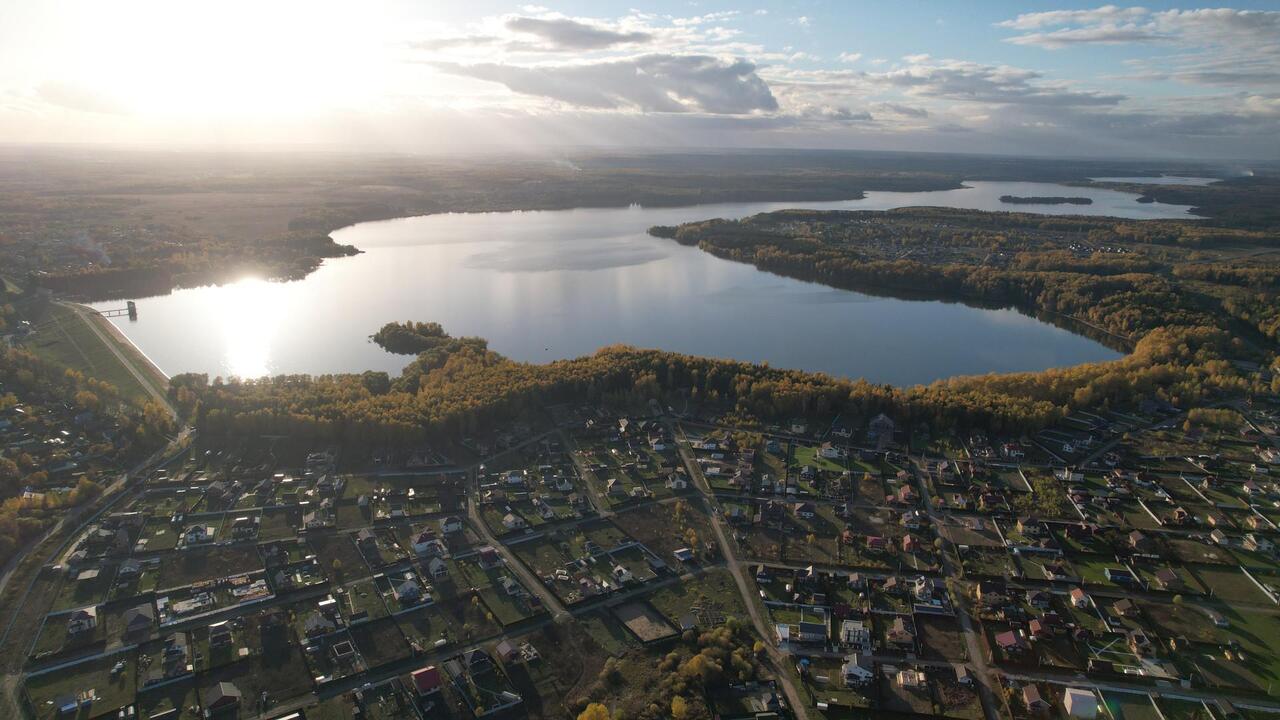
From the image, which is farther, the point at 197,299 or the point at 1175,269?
the point at 1175,269

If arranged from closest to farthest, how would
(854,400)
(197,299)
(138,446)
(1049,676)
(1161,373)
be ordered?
Answer: (1049,676), (138,446), (854,400), (1161,373), (197,299)

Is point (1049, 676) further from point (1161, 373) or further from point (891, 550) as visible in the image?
point (1161, 373)

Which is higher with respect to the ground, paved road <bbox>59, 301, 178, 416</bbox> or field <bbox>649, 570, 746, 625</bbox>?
paved road <bbox>59, 301, 178, 416</bbox>

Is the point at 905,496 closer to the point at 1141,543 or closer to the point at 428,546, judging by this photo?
the point at 1141,543

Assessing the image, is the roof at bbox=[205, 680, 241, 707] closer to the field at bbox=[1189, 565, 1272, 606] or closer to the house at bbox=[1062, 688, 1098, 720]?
the house at bbox=[1062, 688, 1098, 720]

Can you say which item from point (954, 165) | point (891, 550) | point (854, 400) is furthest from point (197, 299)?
point (954, 165)

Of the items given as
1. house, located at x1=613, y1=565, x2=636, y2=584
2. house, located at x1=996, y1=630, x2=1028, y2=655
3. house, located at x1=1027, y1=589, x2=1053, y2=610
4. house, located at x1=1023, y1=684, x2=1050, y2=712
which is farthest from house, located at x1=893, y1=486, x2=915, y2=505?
house, located at x1=613, y1=565, x2=636, y2=584
